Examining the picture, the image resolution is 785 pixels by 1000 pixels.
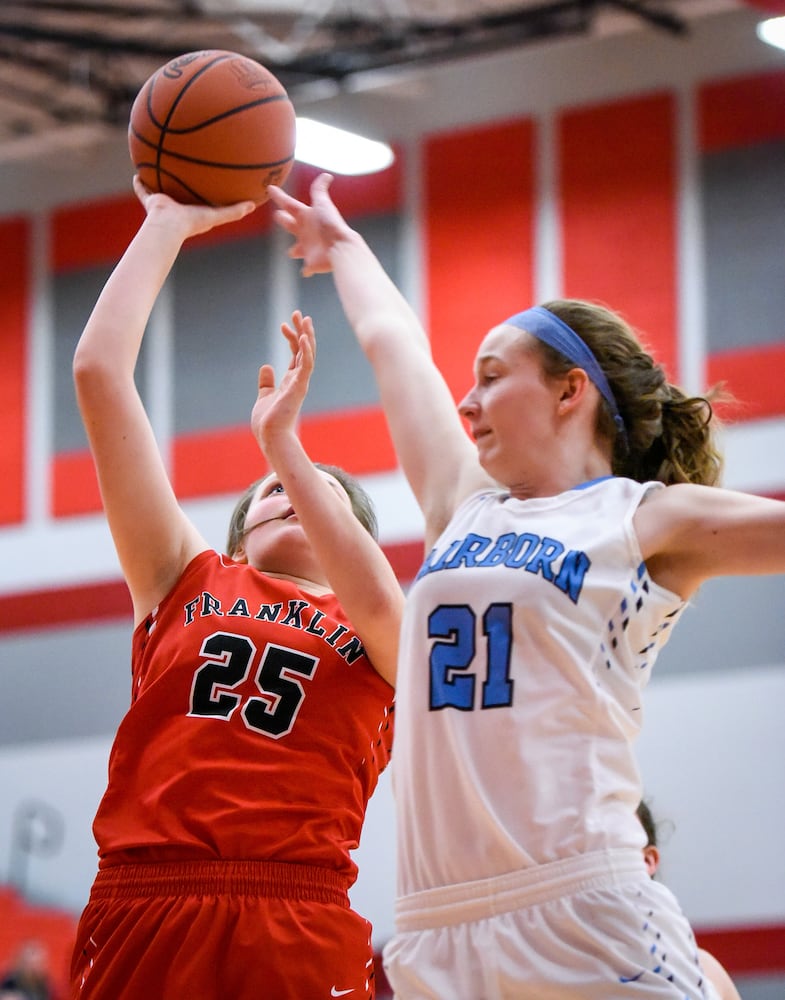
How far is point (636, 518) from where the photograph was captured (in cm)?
276

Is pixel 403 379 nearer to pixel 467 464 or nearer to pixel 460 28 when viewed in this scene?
pixel 467 464

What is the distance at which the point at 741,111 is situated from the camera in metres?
10.1

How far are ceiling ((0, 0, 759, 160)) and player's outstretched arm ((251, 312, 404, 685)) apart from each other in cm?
767

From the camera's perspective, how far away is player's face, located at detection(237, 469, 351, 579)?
375cm

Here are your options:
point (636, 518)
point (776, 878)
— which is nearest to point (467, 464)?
point (636, 518)

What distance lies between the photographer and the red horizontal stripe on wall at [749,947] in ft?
29.5

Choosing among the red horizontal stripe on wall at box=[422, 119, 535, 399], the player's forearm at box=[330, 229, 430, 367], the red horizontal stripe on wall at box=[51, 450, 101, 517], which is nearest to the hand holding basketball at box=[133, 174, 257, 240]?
the player's forearm at box=[330, 229, 430, 367]

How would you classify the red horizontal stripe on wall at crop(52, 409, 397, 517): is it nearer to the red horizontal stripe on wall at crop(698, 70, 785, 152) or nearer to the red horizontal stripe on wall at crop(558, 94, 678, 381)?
the red horizontal stripe on wall at crop(558, 94, 678, 381)

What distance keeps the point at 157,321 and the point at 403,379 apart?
9215mm

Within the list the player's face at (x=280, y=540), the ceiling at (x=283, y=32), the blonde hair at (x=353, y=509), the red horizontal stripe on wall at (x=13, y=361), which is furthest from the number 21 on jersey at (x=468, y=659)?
the red horizontal stripe on wall at (x=13, y=361)

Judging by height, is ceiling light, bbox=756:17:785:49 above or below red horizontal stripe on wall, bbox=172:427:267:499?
above

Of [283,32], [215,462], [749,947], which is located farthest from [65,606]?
[749,947]

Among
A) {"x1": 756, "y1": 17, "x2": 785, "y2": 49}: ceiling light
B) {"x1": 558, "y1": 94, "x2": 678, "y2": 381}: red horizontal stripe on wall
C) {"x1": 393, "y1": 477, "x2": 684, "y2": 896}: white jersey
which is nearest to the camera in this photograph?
{"x1": 393, "y1": 477, "x2": 684, "y2": 896}: white jersey

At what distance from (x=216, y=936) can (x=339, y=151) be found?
28.0ft
